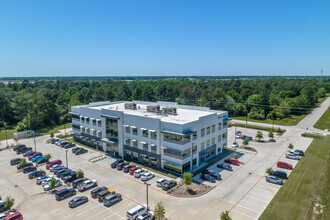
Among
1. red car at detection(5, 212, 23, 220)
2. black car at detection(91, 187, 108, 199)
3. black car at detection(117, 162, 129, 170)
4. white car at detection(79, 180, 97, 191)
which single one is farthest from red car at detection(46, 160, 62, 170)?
red car at detection(5, 212, 23, 220)

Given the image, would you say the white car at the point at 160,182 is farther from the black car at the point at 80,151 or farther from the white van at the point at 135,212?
the black car at the point at 80,151

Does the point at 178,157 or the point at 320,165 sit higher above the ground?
→ the point at 178,157

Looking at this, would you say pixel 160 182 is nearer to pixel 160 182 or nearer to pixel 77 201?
pixel 160 182

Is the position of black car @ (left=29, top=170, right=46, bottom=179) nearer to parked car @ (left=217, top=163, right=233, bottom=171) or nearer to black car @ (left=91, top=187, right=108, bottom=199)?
black car @ (left=91, top=187, right=108, bottom=199)

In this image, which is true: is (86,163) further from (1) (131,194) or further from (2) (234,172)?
(2) (234,172)

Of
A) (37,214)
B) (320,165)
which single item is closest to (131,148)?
(37,214)

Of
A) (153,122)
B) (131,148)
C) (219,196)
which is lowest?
(219,196)
